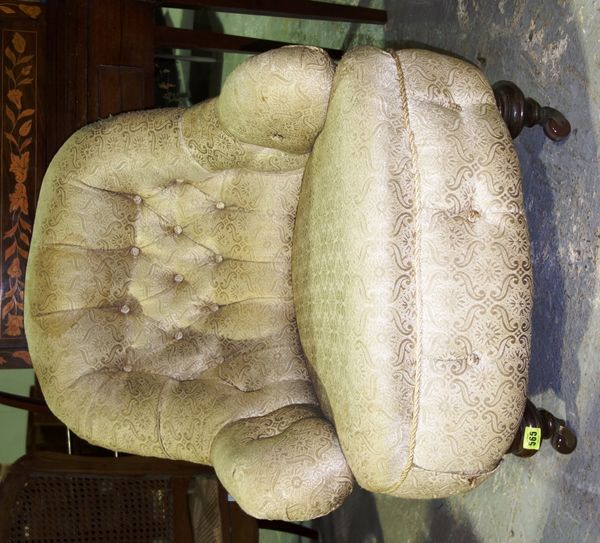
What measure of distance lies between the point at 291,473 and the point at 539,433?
0.56 m

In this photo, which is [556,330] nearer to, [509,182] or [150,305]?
[509,182]

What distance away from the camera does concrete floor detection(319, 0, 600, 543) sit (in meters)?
1.43

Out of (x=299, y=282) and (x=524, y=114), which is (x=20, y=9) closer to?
(x=299, y=282)

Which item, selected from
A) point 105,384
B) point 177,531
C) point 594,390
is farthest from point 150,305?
point 594,390

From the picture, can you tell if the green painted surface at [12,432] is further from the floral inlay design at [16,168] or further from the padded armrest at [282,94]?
the padded armrest at [282,94]

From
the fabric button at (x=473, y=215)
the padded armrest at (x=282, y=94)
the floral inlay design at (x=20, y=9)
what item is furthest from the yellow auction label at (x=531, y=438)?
the floral inlay design at (x=20, y=9)

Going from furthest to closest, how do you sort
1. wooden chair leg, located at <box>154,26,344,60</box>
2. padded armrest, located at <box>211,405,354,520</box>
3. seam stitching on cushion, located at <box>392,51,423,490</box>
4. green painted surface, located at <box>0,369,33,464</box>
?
green painted surface, located at <box>0,369,33,464</box>
wooden chair leg, located at <box>154,26,344,60</box>
padded armrest, located at <box>211,405,354,520</box>
seam stitching on cushion, located at <box>392,51,423,490</box>

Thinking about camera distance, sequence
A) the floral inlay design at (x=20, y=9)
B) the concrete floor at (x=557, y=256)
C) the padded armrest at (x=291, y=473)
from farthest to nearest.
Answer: the floral inlay design at (x=20, y=9) → the concrete floor at (x=557, y=256) → the padded armrest at (x=291, y=473)

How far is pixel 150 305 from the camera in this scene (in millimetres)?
1654

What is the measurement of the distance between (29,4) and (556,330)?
5.35 ft

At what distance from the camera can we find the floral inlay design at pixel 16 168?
2.00 metres

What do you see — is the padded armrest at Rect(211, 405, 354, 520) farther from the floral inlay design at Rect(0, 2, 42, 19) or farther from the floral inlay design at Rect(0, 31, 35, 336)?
the floral inlay design at Rect(0, 2, 42, 19)

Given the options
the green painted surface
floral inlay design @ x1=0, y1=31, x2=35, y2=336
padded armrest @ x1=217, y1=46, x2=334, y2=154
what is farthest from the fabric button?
the green painted surface

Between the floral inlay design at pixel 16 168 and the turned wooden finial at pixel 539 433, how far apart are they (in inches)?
54.1
